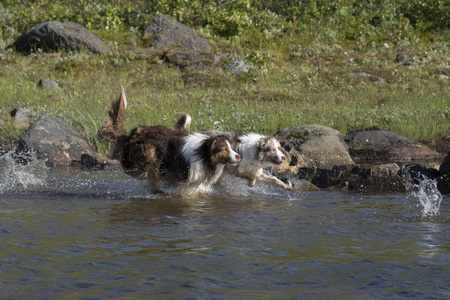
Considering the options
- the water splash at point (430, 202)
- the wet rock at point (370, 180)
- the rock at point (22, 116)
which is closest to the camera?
the water splash at point (430, 202)

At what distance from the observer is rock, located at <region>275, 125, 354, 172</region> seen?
1212 cm

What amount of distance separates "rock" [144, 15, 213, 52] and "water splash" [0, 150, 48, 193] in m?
11.7

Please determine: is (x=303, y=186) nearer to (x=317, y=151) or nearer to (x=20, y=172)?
(x=317, y=151)

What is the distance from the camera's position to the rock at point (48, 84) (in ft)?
58.8

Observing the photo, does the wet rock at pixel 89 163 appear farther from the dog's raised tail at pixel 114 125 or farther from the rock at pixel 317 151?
the rock at pixel 317 151

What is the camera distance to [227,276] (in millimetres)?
5605

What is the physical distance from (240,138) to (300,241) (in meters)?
3.48

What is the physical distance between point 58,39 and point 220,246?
1788 cm

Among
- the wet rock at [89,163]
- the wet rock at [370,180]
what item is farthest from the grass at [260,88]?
the wet rock at [370,180]

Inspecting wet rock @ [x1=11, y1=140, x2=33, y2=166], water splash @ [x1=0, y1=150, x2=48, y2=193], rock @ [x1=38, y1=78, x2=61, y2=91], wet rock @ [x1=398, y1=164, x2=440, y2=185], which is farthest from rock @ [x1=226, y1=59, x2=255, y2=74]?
wet rock @ [x1=398, y1=164, x2=440, y2=185]

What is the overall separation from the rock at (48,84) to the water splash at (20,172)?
17.9ft

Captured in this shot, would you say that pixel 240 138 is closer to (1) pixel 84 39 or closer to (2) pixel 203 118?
(2) pixel 203 118

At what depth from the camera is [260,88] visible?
19281 mm

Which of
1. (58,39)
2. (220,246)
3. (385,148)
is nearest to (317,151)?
(385,148)
